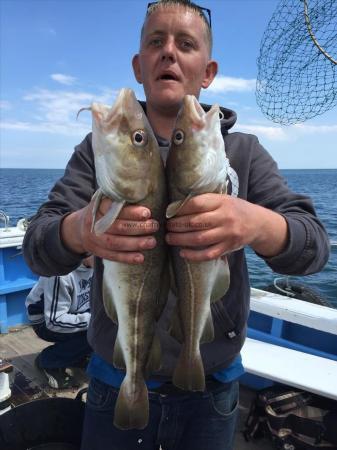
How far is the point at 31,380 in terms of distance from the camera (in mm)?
4887

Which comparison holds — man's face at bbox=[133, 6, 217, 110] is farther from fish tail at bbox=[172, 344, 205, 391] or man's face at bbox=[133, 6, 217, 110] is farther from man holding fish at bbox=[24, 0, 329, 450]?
fish tail at bbox=[172, 344, 205, 391]

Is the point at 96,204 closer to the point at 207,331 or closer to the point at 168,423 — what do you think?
the point at 207,331

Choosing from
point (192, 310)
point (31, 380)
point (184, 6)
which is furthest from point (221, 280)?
point (31, 380)

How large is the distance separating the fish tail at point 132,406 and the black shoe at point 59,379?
3.25 meters

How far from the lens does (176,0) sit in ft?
7.11

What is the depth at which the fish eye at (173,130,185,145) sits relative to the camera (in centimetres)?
166

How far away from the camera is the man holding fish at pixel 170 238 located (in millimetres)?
1596

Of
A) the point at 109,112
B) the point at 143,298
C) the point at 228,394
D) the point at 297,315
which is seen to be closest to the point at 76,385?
the point at 297,315

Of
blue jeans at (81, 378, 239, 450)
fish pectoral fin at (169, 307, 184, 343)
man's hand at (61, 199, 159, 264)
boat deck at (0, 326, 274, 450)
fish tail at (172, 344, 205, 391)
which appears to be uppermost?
man's hand at (61, 199, 159, 264)

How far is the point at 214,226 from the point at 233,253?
25.8 inches

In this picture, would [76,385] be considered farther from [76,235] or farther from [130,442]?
[76,235]

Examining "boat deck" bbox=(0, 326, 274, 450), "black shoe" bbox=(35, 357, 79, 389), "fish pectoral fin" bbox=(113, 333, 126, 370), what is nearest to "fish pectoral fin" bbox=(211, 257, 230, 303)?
"fish pectoral fin" bbox=(113, 333, 126, 370)

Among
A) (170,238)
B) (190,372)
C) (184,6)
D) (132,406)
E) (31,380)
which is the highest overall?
(184,6)

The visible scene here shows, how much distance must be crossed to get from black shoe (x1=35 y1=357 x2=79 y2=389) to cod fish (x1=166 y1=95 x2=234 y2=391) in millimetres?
3437
